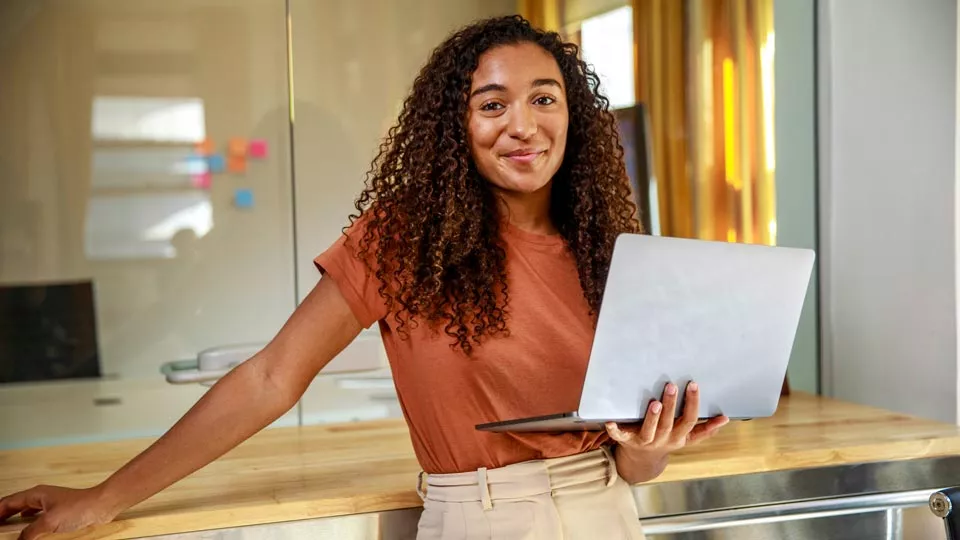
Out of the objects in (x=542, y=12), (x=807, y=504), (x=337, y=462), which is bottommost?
(x=807, y=504)

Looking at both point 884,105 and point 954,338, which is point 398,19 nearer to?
point 884,105

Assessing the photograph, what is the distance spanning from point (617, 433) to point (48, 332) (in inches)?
66.1

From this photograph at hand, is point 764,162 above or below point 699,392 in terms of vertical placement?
above

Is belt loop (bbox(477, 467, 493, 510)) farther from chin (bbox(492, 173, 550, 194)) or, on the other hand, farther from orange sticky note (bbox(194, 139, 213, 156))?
orange sticky note (bbox(194, 139, 213, 156))

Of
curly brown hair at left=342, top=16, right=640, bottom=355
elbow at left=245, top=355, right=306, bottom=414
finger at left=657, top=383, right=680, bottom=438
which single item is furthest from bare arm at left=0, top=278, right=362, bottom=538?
finger at left=657, top=383, right=680, bottom=438

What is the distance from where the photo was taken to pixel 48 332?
2.63 m

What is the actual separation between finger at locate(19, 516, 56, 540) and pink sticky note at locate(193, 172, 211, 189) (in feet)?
4.25

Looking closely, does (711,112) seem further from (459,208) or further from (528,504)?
(528,504)

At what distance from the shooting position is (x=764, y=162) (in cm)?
309

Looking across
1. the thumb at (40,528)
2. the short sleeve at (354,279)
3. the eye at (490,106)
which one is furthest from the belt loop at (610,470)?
the thumb at (40,528)

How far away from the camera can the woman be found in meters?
1.60

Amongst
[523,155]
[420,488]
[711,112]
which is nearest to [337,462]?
[420,488]

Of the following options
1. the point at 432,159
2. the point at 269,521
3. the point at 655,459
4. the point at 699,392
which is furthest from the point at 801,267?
the point at 269,521

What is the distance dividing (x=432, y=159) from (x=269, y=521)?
0.62 metres
